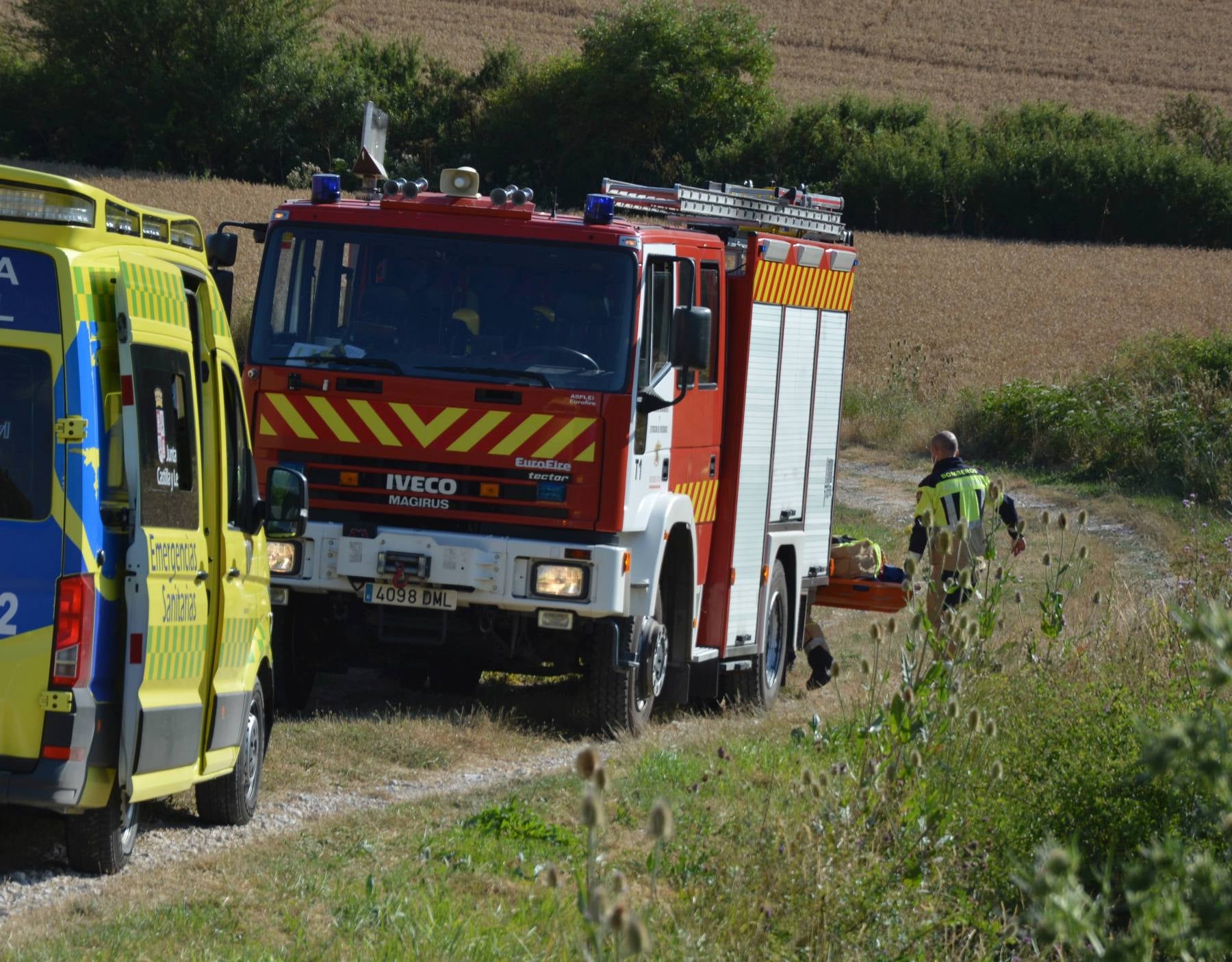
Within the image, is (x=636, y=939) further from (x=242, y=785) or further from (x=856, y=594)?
(x=856, y=594)

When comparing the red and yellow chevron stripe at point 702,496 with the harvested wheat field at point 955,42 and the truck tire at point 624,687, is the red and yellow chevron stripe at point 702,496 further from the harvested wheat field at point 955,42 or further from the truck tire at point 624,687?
the harvested wheat field at point 955,42

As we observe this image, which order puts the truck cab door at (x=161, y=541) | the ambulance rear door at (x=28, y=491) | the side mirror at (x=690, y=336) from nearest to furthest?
the ambulance rear door at (x=28, y=491) → the truck cab door at (x=161, y=541) → the side mirror at (x=690, y=336)

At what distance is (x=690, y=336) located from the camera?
9.63 meters

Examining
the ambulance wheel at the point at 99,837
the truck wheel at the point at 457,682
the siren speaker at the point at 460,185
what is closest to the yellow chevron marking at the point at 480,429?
the siren speaker at the point at 460,185

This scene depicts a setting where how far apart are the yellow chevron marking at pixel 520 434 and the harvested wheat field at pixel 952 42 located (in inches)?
2284

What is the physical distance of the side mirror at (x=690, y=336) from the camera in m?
9.62

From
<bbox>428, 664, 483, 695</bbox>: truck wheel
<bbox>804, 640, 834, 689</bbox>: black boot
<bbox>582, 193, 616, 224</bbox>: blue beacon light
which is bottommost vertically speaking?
<bbox>804, 640, 834, 689</bbox>: black boot

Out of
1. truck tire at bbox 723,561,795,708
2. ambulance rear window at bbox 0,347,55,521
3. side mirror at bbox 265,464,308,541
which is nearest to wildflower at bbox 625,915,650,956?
ambulance rear window at bbox 0,347,55,521

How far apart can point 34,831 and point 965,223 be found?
179 feet

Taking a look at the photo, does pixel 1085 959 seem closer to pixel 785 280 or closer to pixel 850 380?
pixel 785 280

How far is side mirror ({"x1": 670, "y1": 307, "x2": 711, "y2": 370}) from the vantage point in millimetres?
9625

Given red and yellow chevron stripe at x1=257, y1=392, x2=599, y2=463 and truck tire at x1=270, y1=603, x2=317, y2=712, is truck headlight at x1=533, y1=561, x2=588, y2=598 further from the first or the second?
truck tire at x1=270, y1=603, x2=317, y2=712

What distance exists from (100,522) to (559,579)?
4.02m

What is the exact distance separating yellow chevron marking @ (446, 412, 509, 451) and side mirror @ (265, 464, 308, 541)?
7.86 ft
